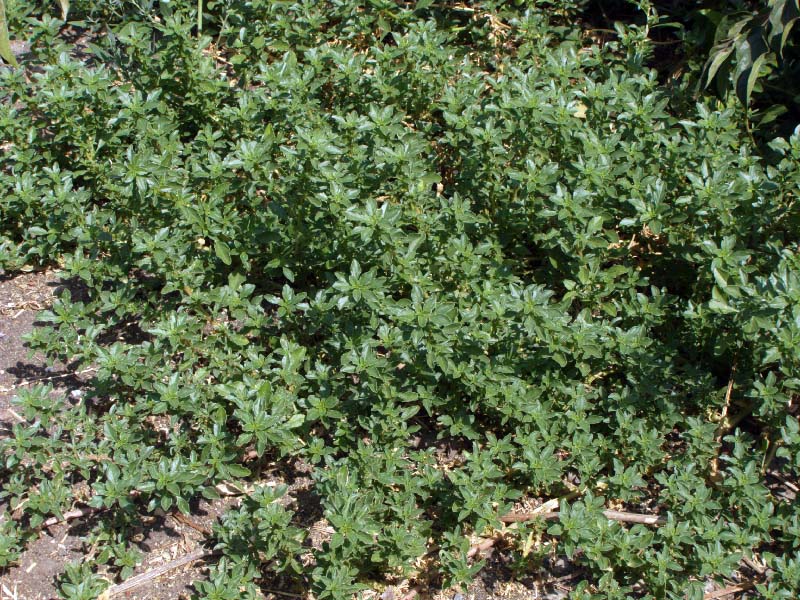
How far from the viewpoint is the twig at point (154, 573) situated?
3.48 meters

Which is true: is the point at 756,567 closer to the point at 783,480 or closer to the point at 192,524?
the point at 783,480

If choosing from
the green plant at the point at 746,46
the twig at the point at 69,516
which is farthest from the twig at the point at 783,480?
the twig at the point at 69,516

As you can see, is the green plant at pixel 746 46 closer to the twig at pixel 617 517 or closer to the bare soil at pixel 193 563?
the twig at pixel 617 517

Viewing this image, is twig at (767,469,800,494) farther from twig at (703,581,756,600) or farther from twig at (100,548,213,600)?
twig at (100,548,213,600)

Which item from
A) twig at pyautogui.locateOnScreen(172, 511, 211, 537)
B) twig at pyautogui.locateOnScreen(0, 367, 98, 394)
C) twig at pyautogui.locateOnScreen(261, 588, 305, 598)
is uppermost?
twig at pyautogui.locateOnScreen(0, 367, 98, 394)

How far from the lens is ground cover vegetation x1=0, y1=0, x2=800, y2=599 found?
11.2 ft

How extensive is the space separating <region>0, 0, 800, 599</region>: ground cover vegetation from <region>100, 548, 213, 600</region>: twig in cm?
9

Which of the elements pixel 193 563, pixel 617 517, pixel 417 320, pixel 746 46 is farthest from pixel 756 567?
pixel 746 46

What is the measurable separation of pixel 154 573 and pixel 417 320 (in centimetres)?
138

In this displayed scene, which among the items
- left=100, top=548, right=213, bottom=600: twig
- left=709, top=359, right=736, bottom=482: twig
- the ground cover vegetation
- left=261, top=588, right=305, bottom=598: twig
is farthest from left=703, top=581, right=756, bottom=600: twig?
left=100, top=548, right=213, bottom=600: twig

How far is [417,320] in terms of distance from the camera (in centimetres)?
353

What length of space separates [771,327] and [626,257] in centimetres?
103

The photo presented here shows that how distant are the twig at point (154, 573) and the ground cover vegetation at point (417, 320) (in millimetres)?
88

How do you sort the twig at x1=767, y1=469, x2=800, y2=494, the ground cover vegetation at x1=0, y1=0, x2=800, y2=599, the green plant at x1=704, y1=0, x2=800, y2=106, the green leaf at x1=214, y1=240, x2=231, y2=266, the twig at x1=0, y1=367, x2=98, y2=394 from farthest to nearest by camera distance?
1. the green plant at x1=704, y1=0, x2=800, y2=106
2. the twig at x1=0, y1=367, x2=98, y2=394
3. the green leaf at x1=214, y1=240, x2=231, y2=266
4. the twig at x1=767, y1=469, x2=800, y2=494
5. the ground cover vegetation at x1=0, y1=0, x2=800, y2=599
